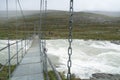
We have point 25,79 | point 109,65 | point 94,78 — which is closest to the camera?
point 25,79

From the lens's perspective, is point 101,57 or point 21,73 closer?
point 21,73

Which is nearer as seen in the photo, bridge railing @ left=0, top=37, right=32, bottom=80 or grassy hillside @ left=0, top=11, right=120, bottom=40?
bridge railing @ left=0, top=37, right=32, bottom=80

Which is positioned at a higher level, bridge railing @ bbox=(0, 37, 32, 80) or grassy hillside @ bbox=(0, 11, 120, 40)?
bridge railing @ bbox=(0, 37, 32, 80)

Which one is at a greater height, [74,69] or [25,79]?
[25,79]

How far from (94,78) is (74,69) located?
2.85 meters

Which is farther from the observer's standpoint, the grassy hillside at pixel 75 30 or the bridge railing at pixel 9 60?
the grassy hillside at pixel 75 30

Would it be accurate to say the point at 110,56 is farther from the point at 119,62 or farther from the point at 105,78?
the point at 105,78

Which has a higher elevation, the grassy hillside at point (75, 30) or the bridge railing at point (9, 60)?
the bridge railing at point (9, 60)

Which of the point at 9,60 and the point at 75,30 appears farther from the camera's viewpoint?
the point at 75,30

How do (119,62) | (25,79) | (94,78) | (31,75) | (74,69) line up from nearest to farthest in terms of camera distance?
(25,79), (31,75), (94,78), (74,69), (119,62)

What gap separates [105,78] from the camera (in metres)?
16.1

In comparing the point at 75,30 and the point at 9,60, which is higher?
the point at 9,60

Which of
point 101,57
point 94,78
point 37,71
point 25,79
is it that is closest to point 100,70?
point 94,78

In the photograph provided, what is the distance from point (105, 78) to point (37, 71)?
28.9ft
